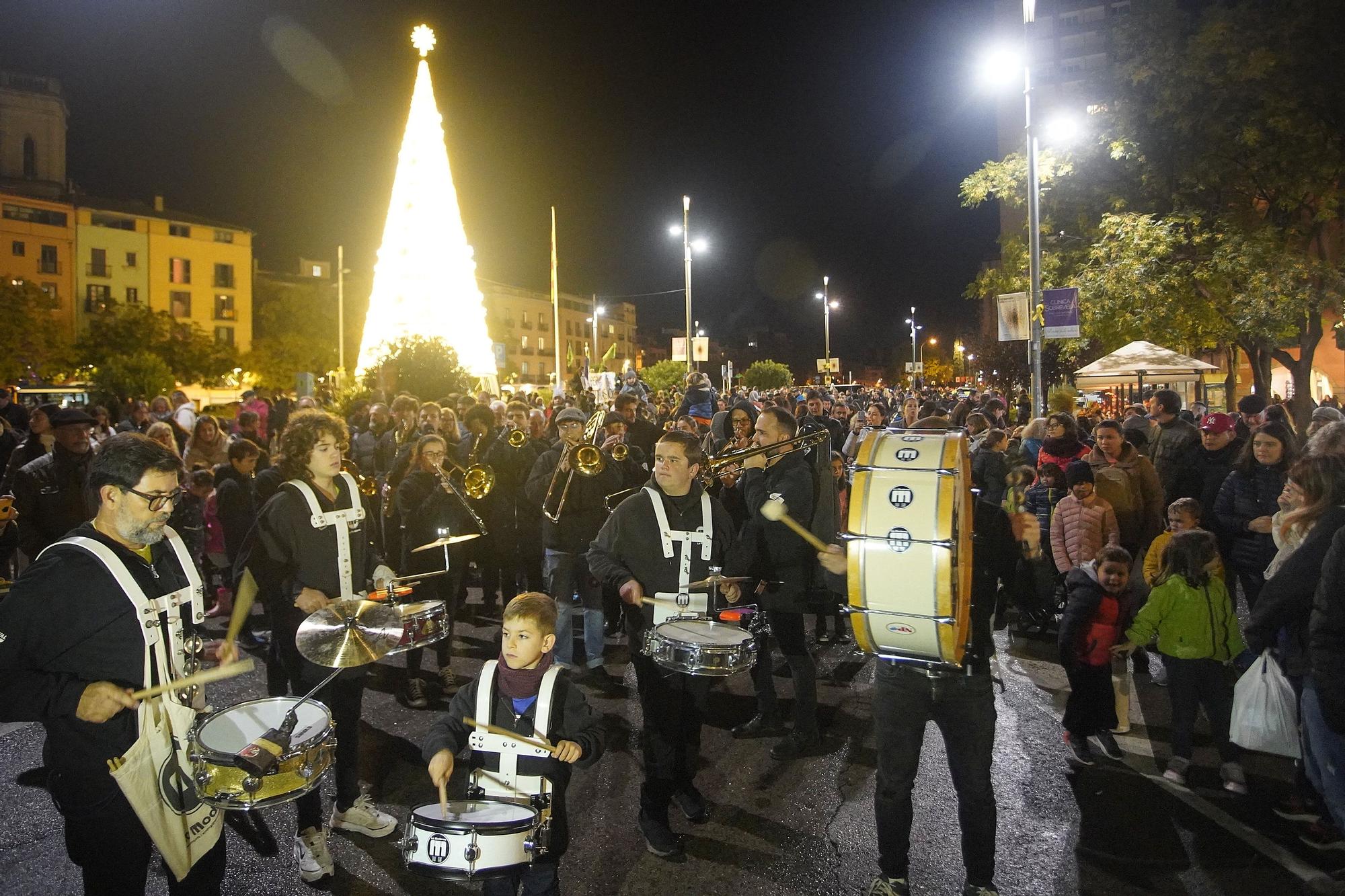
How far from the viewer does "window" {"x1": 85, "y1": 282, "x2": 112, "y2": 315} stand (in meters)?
56.4

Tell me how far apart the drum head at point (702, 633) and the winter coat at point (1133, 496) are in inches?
180

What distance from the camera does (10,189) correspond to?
2141 inches

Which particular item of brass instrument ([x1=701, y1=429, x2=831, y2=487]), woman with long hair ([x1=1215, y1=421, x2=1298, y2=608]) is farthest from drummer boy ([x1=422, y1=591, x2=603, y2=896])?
woman with long hair ([x1=1215, y1=421, x2=1298, y2=608])

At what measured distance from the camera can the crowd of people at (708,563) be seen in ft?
11.9

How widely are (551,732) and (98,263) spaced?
6680cm

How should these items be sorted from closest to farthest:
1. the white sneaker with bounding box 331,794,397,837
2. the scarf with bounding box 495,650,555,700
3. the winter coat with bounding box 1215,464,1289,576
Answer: the scarf with bounding box 495,650,555,700 < the white sneaker with bounding box 331,794,397,837 < the winter coat with bounding box 1215,464,1289,576

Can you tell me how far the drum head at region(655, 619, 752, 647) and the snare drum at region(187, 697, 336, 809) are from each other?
1.53 meters

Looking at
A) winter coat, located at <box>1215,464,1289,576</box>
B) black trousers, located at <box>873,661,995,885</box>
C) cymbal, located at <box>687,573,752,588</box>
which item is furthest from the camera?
winter coat, located at <box>1215,464,1289,576</box>

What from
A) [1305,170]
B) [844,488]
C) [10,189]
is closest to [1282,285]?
[1305,170]

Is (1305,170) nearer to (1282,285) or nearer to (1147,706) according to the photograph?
(1282,285)

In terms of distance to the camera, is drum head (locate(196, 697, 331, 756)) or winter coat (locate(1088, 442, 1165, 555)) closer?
drum head (locate(196, 697, 331, 756))

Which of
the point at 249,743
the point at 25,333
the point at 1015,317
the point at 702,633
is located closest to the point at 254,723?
the point at 249,743

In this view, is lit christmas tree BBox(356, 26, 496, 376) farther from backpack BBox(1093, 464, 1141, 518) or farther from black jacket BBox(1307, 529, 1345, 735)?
black jacket BBox(1307, 529, 1345, 735)

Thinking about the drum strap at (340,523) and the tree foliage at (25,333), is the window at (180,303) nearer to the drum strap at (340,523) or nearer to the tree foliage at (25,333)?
the tree foliage at (25,333)
